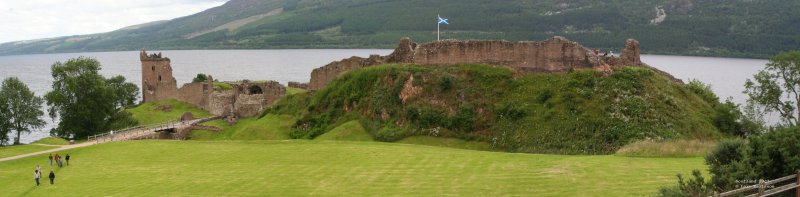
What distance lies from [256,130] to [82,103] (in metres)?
20.1

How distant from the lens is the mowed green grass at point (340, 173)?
22.6 meters

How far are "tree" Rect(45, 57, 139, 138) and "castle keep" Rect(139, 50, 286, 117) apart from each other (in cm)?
781

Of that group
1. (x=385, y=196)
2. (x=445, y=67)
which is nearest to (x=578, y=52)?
(x=445, y=67)

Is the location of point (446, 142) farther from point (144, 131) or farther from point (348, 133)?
point (144, 131)

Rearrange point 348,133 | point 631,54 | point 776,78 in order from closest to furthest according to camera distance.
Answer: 1. point 631,54
2. point 348,133
3. point 776,78

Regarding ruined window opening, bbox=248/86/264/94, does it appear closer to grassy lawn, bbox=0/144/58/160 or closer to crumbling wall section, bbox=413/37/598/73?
grassy lawn, bbox=0/144/58/160

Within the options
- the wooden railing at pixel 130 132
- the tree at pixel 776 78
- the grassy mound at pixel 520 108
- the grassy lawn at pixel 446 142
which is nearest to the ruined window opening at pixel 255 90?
the wooden railing at pixel 130 132

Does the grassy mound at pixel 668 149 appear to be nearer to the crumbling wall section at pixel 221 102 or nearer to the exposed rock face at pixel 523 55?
the exposed rock face at pixel 523 55

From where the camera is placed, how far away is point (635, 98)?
3691 cm

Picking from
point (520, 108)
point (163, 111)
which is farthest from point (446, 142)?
point (163, 111)

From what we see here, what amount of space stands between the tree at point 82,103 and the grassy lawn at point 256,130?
11.2m

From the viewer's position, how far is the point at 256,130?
160 ft

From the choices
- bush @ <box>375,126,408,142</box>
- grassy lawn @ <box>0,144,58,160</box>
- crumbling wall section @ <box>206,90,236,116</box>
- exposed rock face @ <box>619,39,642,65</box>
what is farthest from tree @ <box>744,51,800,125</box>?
grassy lawn @ <box>0,144,58,160</box>

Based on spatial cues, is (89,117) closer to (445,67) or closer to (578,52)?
(445,67)
